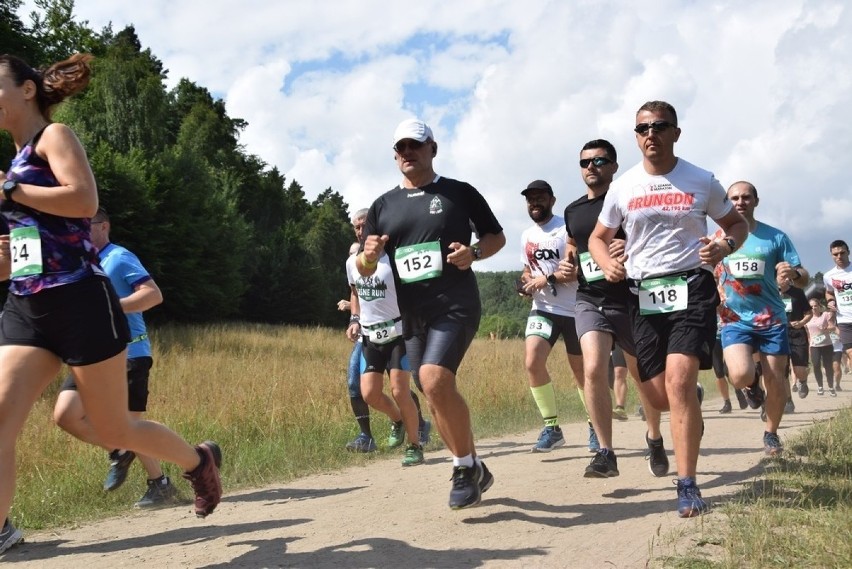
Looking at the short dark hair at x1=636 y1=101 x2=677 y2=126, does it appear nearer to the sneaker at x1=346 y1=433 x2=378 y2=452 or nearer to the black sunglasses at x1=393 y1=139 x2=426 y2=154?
the black sunglasses at x1=393 y1=139 x2=426 y2=154

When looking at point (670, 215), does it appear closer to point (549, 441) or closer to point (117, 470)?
point (549, 441)

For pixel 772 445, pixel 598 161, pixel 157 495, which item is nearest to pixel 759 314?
pixel 772 445

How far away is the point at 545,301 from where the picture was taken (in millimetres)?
8641

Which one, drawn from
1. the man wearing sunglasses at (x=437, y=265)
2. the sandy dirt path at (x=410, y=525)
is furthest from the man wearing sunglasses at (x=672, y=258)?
the man wearing sunglasses at (x=437, y=265)

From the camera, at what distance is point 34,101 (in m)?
4.29

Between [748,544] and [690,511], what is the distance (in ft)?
3.18

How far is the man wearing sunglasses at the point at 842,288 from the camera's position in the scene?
13.3 meters

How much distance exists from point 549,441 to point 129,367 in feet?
12.9

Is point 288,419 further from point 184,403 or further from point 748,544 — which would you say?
point 748,544

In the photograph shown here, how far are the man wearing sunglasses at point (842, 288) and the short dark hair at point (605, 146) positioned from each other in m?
7.41

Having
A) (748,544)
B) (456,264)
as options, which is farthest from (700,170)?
(748,544)

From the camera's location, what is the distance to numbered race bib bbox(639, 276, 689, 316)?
18.2 ft

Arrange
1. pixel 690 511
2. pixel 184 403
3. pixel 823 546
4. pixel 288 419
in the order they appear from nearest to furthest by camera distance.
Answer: pixel 823 546 < pixel 690 511 < pixel 288 419 < pixel 184 403

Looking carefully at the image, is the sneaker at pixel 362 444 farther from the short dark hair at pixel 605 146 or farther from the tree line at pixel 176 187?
the tree line at pixel 176 187
